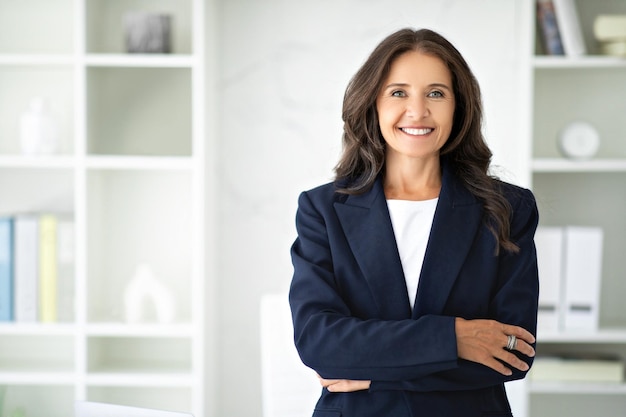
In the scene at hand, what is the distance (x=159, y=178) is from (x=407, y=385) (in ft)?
6.03

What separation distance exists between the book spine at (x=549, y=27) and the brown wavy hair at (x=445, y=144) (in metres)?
1.29

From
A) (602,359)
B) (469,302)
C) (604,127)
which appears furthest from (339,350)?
(604,127)

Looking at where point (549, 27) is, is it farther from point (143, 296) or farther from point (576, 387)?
point (143, 296)

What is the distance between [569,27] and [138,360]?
2.13 m

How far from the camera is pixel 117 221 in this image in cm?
325

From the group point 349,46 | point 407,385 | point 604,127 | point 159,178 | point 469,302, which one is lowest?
point 407,385

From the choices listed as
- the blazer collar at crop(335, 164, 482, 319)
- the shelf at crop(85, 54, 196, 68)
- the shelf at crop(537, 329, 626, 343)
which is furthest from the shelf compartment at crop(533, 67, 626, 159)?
the blazer collar at crop(335, 164, 482, 319)

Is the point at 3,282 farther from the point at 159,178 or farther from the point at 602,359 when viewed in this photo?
the point at 602,359

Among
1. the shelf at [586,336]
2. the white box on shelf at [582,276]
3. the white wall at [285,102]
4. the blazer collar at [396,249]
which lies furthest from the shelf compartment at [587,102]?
the blazer collar at [396,249]

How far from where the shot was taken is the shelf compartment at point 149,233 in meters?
3.24

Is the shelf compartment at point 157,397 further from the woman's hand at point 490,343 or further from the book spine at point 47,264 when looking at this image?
the woman's hand at point 490,343

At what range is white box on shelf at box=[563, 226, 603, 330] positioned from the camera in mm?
2975

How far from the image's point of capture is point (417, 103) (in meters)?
1.76

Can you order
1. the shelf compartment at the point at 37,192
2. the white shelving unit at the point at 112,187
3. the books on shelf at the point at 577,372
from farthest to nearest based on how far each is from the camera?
the shelf compartment at the point at 37,192, the white shelving unit at the point at 112,187, the books on shelf at the point at 577,372
